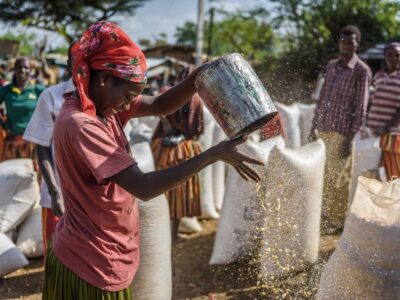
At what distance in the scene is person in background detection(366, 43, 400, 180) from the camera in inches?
158

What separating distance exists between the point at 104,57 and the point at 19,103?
295cm

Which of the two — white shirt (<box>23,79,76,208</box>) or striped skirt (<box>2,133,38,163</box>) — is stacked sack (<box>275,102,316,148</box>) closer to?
striped skirt (<box>2,133,38,163</box>)

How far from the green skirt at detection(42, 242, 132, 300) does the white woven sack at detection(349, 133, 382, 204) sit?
10.1 feet

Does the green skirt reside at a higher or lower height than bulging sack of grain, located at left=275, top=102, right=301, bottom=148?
higher

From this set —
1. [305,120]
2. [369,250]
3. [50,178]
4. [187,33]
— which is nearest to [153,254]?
[50,178]

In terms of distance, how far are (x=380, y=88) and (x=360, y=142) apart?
0.55 meters

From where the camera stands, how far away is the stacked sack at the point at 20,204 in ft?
12.1

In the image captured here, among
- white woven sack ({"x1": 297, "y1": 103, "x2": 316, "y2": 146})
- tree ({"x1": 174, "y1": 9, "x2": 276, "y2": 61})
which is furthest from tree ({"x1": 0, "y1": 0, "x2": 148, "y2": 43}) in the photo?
white woven sack ({"x1": 297, "y1": 103, "x2": 316, "y2": 146})

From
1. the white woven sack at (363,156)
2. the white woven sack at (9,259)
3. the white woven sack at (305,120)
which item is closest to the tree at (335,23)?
the white woven sack at (305,120)

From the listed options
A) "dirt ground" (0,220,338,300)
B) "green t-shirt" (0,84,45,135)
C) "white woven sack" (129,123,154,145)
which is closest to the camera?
"dirt ground" (0,220,338,300)

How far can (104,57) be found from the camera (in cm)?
146

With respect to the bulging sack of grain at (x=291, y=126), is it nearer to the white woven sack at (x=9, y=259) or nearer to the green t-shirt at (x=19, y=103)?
the green t-shirt at (x=19, y=103)

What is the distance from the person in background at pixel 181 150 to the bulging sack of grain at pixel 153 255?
1387mm

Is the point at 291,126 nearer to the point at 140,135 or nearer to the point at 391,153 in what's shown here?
the point at 391,153
